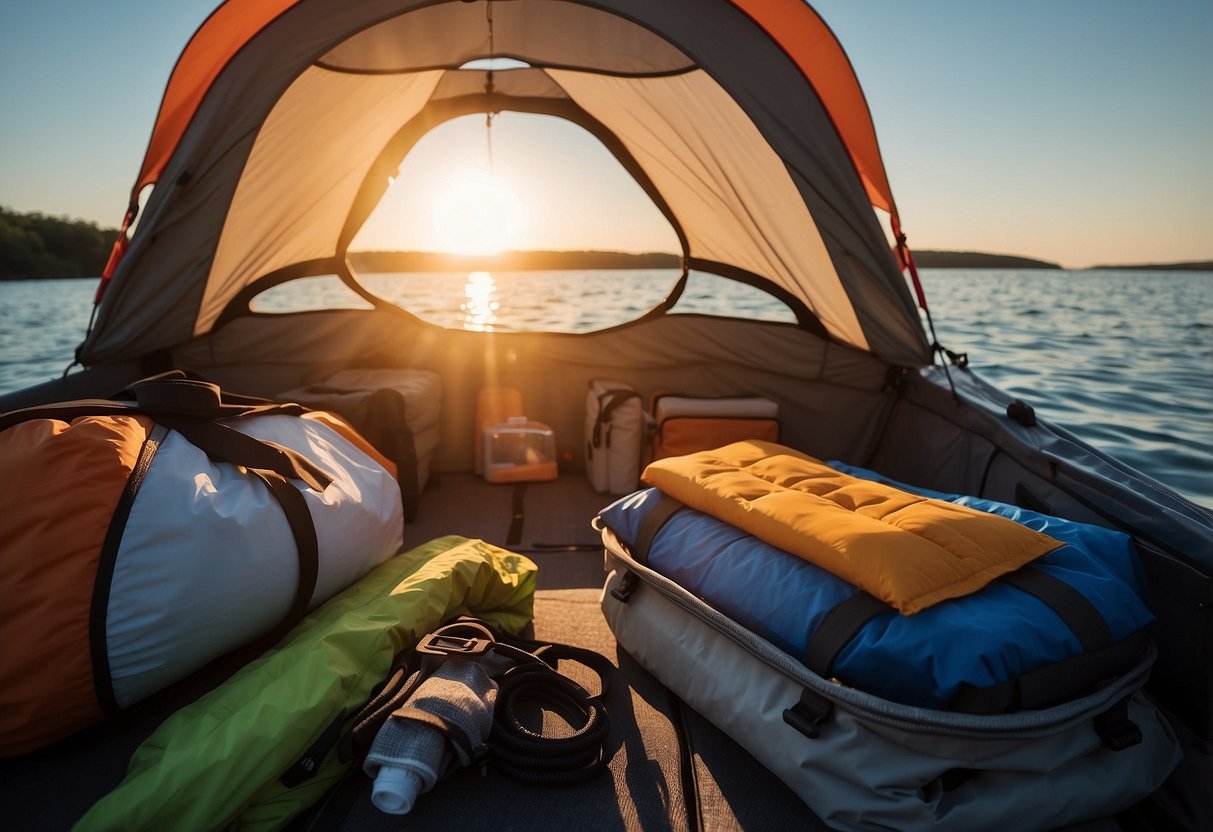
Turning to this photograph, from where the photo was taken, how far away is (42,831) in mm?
1187

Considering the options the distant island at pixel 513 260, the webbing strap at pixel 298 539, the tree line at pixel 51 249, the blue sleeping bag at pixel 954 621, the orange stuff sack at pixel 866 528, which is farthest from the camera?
the tree line at pixel 51 249

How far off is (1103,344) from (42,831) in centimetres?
1290

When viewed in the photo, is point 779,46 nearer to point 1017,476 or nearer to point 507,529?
point 1017,476

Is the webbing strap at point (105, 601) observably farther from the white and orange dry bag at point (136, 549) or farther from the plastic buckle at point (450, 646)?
the plastic buckle at point (450, 646)

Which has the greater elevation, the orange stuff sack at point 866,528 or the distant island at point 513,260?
the distant island at point 513,260

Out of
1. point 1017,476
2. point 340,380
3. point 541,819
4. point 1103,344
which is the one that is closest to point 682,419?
point 1017,476

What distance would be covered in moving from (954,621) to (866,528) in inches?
9.8

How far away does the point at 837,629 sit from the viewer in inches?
49.1

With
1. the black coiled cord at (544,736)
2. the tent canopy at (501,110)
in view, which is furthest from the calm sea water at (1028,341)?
the black coiled cord at (544,736)

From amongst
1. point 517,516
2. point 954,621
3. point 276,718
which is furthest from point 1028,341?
point 276,718

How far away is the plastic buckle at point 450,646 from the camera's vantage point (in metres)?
1.39

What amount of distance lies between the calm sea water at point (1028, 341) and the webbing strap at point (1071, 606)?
7.75ft

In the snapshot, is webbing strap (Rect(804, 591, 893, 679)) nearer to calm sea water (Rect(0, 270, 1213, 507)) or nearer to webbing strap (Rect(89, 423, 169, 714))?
webbing strap (Rect(89, 423, 169, 714))

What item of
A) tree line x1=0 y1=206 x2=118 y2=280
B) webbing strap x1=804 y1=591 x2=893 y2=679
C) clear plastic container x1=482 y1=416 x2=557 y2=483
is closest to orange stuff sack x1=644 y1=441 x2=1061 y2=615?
webbing strap x1=804 y1=591 x2=893 y2=679
